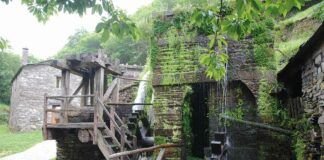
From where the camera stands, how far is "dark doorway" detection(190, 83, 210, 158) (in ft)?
25.5

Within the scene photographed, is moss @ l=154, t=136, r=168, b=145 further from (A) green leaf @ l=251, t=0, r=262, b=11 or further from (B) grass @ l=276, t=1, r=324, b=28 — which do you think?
(B) grass @ l=276, t=1, r=324, b=28

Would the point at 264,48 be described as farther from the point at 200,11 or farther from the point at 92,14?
the point at 92,14

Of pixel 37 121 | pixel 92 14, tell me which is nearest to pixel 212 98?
pixel 92 14

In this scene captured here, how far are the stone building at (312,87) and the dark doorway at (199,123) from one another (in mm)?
2269

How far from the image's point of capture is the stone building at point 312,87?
4454 millimetres

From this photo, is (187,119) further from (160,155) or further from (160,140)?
(160,155)

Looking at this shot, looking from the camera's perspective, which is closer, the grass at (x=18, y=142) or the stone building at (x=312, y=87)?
the stone building at (x=312, y=87)

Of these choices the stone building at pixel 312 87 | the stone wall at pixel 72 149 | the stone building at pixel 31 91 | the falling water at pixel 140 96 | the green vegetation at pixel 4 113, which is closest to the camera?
the stone building at pixel 312 87

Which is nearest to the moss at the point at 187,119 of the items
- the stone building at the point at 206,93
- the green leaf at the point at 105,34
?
the stone building at the point at 206,93

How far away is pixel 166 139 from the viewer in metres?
6.81

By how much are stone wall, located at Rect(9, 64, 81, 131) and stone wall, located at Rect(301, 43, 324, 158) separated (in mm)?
17904

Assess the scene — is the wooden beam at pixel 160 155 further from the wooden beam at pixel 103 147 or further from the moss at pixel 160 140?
the wooden beam at pixel 103 147

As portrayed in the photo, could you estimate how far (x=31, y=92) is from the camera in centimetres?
2131

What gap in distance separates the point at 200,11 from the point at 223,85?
13.3 ft
